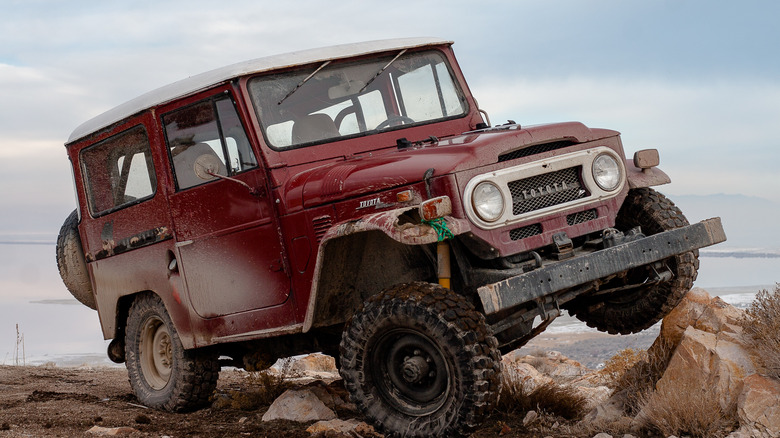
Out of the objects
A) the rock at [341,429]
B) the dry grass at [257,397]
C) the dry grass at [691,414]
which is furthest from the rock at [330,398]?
the dry grass at [691,414]

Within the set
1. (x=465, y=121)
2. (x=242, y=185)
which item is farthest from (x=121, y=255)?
(x=465, y=121)

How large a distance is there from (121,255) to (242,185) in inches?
83.4

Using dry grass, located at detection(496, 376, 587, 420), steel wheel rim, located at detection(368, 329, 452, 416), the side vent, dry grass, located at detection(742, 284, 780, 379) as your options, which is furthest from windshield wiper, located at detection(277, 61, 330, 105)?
dry grass, located at detection(742, 284, 780, 379)

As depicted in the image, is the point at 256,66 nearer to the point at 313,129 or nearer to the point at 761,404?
the point at 313,129

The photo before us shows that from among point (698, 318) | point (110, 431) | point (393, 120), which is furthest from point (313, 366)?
point (698, 318)

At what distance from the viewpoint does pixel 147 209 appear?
7164 millimetres

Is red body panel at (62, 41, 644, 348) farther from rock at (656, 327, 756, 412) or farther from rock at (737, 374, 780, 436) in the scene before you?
rock at (737, 374, 780, 436)

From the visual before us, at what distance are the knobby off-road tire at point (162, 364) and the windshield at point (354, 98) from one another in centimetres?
220

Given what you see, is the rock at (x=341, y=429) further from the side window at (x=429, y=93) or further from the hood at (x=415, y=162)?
the side window at (x=429, y=93)

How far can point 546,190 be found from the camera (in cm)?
525

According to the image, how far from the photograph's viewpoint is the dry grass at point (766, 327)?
16.6 feet

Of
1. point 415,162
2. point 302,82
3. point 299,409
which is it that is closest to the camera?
point 415,162

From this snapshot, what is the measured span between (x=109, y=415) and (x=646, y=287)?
13.7ft

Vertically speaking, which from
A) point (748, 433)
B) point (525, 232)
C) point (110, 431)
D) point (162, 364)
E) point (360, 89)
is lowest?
point (748, 433)
